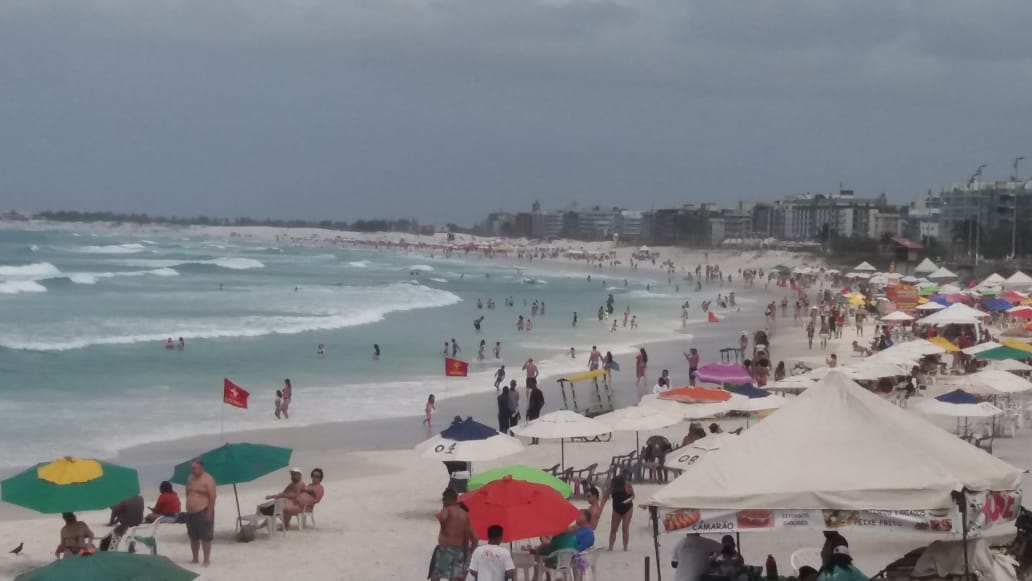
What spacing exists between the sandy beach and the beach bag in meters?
0.09

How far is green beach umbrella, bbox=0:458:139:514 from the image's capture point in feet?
Answer: 30.2

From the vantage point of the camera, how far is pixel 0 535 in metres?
11.5

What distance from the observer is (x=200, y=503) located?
9570mm

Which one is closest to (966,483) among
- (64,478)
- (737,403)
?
(64,478)

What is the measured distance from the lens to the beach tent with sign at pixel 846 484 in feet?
19.4

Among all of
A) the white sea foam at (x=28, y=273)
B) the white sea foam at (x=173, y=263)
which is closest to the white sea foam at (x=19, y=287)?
the white sea foam at (x=28, y=273)

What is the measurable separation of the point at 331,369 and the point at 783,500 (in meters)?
23.2

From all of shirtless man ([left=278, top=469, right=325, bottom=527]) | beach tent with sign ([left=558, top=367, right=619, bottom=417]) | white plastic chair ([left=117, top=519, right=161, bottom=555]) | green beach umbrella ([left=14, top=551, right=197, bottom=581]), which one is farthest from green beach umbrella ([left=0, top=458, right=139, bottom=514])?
beach tent with sign ([left=558, top=367, right=619, bottom=417])

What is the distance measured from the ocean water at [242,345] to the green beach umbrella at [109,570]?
11312mm

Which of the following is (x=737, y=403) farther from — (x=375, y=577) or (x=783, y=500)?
(x=783, y=500)

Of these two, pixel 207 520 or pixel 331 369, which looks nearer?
pixel 207 520

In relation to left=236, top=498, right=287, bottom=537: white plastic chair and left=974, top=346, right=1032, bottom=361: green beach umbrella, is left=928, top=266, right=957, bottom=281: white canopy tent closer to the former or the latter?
left=974, top=346, right=1032, bottom=361: green beach umbrella

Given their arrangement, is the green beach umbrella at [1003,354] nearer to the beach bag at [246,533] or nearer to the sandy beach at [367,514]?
the sandy beach at [367,514]

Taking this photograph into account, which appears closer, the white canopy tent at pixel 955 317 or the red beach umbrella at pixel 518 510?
the red beach umbrella at pixel 518 510
